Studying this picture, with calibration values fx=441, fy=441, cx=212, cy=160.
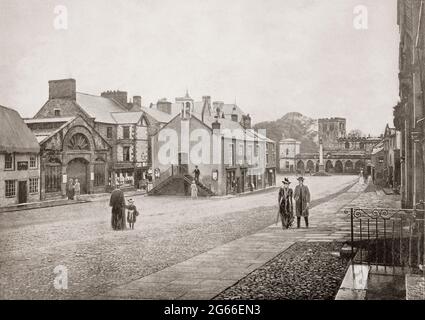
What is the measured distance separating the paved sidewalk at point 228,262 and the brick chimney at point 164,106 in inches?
143

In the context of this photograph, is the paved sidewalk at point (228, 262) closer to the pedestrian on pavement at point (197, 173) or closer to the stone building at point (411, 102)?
the stone building at point (411, 102)

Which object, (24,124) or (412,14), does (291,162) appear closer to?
(412,14)

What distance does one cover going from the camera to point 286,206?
422 inches

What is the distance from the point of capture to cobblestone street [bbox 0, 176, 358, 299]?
258 inches

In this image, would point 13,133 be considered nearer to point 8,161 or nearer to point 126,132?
point 8,161

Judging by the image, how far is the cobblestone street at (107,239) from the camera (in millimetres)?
6551

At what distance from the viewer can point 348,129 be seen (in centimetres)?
828

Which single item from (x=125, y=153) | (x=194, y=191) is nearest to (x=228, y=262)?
(x=125, y=153)

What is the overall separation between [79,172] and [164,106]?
221 inches

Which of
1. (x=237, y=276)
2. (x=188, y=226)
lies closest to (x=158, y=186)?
(x=188, y=226)

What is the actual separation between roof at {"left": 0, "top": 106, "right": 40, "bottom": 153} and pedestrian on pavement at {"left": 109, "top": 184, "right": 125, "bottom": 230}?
→ 96.5 inches

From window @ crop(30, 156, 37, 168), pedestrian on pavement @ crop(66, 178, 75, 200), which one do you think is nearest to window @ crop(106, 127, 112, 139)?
pedestrian on pavement @ crop(66, 178, 75, 200)

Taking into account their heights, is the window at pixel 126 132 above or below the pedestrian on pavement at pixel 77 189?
above

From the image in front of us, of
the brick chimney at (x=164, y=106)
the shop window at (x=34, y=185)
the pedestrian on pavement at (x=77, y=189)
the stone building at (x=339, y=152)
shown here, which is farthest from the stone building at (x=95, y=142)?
the stone building at (x=339, y=152)
